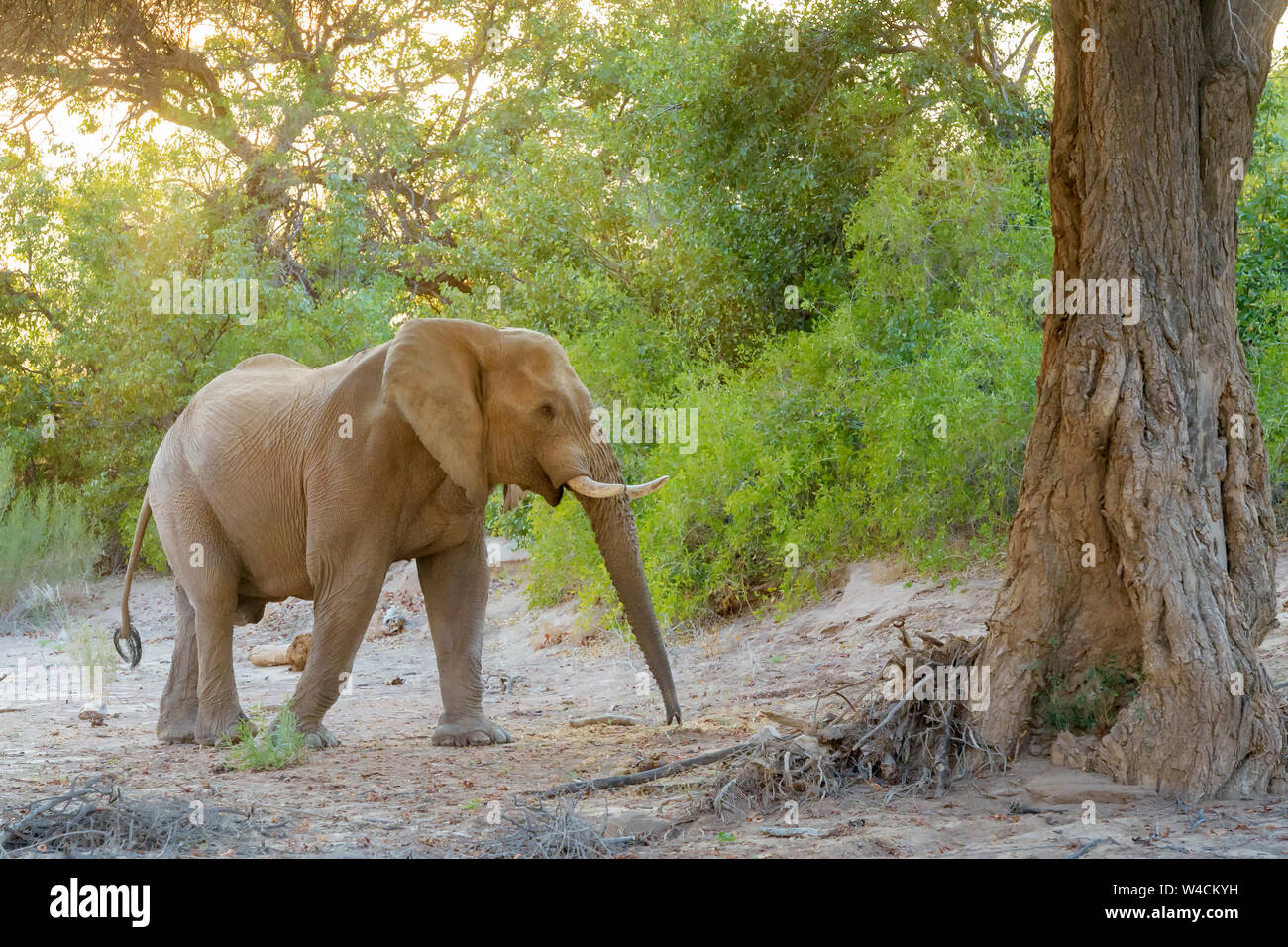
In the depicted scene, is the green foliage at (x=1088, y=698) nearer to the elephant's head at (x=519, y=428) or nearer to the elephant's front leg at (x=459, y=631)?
the elephant's head at (x=519, y=428)

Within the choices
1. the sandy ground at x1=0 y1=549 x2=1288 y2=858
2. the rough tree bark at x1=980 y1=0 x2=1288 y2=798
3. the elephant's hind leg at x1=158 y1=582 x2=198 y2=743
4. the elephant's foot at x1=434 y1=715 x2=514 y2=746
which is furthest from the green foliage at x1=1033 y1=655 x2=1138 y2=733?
the elephant's hind leg at x1=158 y1=582 x2=198 y2=743

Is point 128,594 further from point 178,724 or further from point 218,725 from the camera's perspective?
point 218,725

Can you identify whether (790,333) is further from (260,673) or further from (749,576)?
(260,673)

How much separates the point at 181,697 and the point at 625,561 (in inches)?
141

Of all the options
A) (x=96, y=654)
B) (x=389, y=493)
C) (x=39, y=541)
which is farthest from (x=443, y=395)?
(x=39, y=541)

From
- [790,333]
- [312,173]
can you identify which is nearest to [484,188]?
[312,173]

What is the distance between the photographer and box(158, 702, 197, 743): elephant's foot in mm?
9562

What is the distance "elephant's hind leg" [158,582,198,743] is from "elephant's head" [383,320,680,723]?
2609mm

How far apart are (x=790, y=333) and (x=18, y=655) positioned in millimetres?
10136

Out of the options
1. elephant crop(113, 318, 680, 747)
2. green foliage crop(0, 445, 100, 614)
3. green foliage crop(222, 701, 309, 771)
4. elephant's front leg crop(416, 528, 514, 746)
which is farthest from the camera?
green foliage crop(0, 445, 100, 614)

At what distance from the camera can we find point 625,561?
8422 millimetres

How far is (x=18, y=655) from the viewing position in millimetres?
16453

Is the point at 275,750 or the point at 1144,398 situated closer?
the point at 1144,398

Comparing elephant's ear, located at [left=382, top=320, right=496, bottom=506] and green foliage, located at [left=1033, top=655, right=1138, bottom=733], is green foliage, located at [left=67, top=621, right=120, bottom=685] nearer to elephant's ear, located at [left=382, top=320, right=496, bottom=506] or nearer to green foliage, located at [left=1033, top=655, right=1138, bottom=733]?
elephant's ear, located at [left=382, top=320, right=496, bottom=506]
